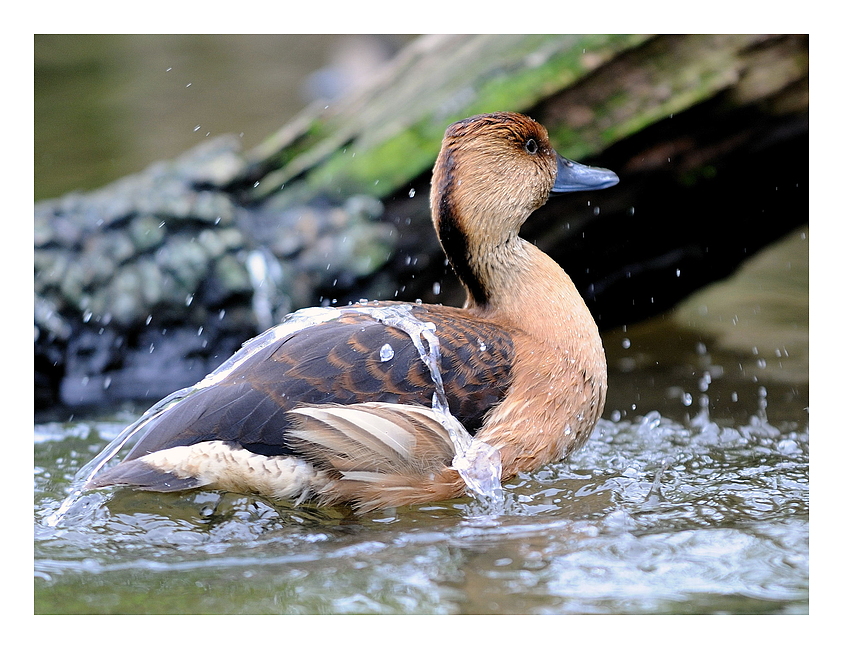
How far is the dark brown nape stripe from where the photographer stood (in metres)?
4.21

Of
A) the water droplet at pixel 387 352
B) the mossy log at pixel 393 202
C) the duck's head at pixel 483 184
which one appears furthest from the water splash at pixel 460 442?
the mossy log at pixel 393 202

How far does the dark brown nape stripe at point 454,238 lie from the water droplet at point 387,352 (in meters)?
0.77

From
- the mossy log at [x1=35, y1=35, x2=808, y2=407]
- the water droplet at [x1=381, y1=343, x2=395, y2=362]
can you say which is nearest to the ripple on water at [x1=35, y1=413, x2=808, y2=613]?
the water droplet at [x1=381, y1=343, x2=395, y2=362]

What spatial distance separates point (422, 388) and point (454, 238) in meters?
0.92

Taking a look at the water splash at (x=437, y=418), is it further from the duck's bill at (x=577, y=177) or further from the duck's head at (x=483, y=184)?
the duck's bill at (x=577, y=177)

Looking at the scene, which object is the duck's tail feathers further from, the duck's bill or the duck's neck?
the duck's bill

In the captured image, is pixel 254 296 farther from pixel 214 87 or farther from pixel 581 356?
pixel 214 87

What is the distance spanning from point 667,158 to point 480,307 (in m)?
2.08

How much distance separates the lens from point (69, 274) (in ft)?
18.5

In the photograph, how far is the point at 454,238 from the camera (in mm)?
4285

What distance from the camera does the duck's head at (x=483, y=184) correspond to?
13.8ft

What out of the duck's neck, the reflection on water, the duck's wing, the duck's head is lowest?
the reflection on water
